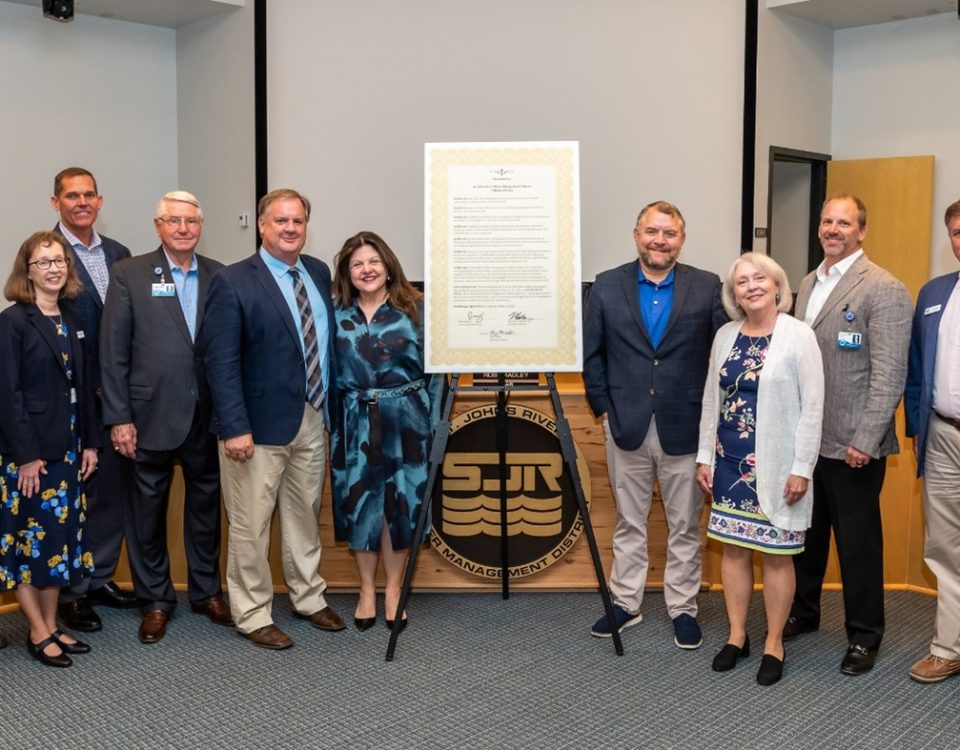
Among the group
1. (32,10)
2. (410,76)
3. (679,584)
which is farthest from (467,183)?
(32,10)

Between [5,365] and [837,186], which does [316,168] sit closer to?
[5,365]

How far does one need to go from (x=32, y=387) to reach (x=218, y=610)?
1.15m

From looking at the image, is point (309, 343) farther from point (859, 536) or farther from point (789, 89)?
point (789, 89)

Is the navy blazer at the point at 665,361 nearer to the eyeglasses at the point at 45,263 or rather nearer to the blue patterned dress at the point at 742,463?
the blue patterned dress at the point at 742,463

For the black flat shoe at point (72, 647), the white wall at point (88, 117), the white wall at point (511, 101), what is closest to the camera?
the black flat shoe at point (72, 647)

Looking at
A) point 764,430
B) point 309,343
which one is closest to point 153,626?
point 309,343

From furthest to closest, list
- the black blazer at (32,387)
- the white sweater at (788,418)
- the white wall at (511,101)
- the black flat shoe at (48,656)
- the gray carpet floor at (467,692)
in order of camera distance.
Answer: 1. the white wall at (511,101)
2. the black flat shoe at (48,656)
3. the black blazer at (32,387)
4. the white sweater at (788,418)
5. the gray carpet floor at (467,692)

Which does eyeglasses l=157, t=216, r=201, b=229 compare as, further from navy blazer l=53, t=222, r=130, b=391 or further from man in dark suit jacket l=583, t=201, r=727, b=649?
man in dark suit jacket l=583, t=201, r=727, b=649

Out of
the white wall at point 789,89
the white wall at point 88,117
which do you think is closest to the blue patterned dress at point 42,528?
the white wall at point 88,117

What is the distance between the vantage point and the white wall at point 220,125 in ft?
21.0

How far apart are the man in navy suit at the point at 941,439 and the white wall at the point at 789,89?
331 cm

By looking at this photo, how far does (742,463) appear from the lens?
10.6 feet

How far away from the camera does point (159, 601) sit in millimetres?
3842

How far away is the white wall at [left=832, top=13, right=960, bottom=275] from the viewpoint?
676cm
